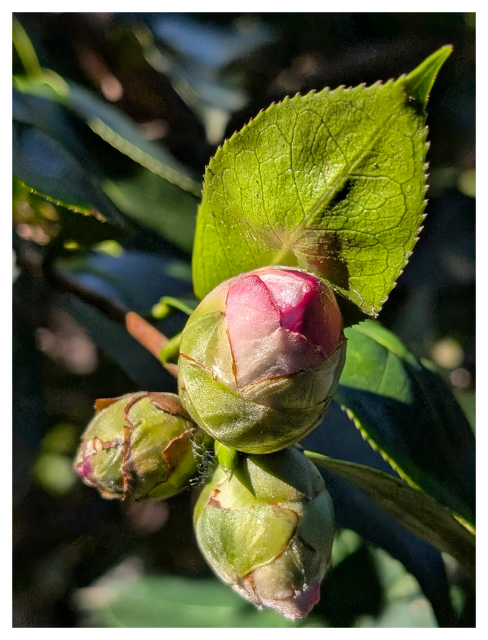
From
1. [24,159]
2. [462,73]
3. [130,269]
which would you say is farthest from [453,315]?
[24,159]

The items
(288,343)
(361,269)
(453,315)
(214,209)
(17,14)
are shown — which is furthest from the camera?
(453,315)

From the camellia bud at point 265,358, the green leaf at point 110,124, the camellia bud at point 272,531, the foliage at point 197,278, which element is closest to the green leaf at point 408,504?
the foliage at point 197,278

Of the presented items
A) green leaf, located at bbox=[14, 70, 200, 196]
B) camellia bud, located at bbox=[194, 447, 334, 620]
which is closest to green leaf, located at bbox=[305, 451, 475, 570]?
camellia bud, located at bbox=[194, 447, 334, 620]

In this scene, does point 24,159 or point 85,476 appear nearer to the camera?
point 85,476

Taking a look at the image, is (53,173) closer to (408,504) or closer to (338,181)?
(338,181)

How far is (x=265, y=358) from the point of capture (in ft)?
1.74

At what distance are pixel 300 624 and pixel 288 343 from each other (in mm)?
897

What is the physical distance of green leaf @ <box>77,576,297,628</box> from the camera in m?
1.22

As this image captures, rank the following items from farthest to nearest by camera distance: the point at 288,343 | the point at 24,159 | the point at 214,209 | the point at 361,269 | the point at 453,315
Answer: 1. the point at 453,315
2. the point at 24,159
3. the point at 214,209
4. the point at 361,269
5. the point at 288,343

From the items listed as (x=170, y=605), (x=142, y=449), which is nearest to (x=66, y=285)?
(x=142, y=449)

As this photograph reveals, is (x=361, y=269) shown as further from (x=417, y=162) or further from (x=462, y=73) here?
(x=462, y=73)

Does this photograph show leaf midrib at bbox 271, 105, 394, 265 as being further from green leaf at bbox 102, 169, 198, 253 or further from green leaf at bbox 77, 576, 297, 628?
green leaf at bbox 77, 576, 297, 628

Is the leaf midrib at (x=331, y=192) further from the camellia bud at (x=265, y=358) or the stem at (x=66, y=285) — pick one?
the stem at (x=66, y=285)

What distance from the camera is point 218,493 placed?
2.39 feet
